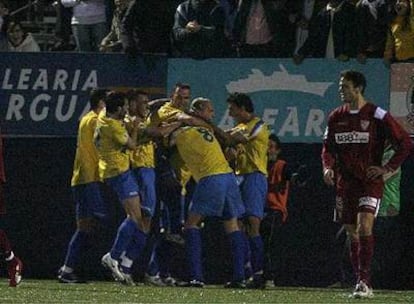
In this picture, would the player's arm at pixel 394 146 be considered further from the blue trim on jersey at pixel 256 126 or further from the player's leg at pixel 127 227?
the player's leg at pixel 127 227

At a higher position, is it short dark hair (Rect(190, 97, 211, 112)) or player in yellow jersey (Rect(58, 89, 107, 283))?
short dark hair (Rect(190, 97, 211, 112))

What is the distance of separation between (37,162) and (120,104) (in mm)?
2579

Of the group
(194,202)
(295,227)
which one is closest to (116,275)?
(194,202)

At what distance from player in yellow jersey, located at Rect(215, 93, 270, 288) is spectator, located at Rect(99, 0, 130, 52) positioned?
215 centimetres

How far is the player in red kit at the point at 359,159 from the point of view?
1505 cm

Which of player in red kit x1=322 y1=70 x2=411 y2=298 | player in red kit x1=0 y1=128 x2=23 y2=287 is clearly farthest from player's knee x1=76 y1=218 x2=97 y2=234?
player in red kit x1=322 y1=70 x2=411 y2=298

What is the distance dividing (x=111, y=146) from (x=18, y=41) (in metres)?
3.09

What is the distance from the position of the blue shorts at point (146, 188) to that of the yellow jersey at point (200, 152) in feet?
1.80

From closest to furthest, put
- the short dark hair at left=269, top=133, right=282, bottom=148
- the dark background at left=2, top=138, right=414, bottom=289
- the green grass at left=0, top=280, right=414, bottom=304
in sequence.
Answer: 1. the green grass at left=0, top=280, right=414, bottom=304
2. the short dark hair at left=269, top=133, right=282, bottom=148
3. the dark background at left=2, top=138, right=414, bottom=289

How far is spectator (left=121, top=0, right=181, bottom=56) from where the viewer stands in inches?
731

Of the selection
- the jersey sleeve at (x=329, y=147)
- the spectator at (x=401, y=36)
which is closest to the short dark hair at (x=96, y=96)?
the jersey sleeve at (x=329, y=147)

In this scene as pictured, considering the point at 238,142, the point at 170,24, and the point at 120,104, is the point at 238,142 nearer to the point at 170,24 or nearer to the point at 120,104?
the point at 120,104

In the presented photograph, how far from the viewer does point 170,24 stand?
19.1 metres

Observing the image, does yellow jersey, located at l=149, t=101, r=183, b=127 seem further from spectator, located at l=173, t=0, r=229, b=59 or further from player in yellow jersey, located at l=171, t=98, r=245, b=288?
spectator, located at l=173, t=0, r=229, b=59
